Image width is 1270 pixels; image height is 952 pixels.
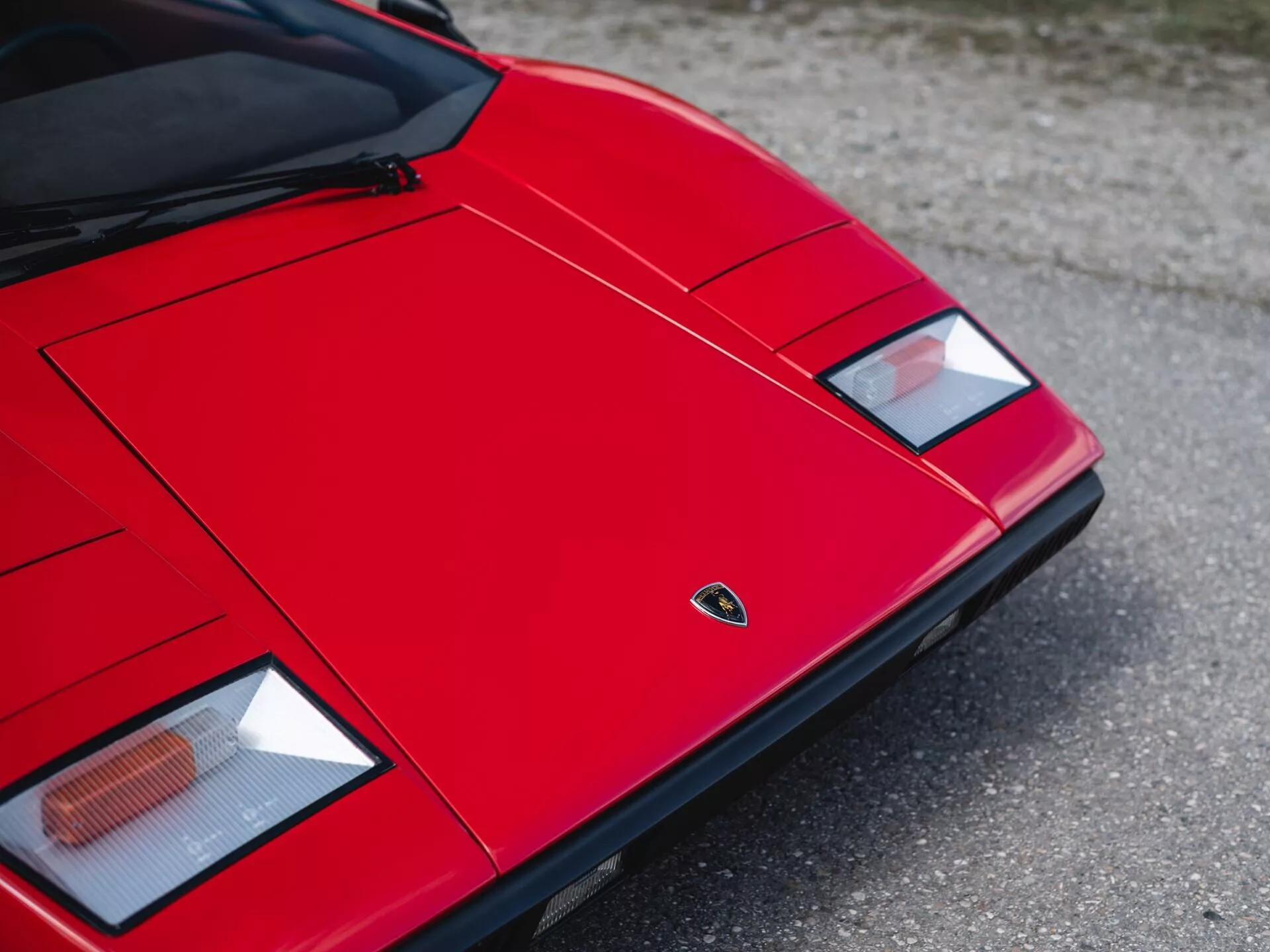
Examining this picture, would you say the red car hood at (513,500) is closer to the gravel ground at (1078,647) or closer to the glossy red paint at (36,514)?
Answer: the glossy red paint at (36,514)

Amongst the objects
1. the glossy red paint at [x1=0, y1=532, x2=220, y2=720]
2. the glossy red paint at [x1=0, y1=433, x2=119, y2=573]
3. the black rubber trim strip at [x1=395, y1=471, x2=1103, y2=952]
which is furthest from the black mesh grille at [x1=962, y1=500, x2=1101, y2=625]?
the glossy red paint at [x1=0, y1=433, x2=119, y2=573]

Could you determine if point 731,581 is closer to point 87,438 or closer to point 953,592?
point 953,592

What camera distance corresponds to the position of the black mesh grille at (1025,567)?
1860 millimetres

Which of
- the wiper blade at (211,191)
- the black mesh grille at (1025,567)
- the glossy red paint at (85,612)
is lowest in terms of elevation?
the black mesh grille at (1025,567)

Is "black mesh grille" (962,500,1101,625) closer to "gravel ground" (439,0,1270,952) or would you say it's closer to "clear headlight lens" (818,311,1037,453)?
"clear headlight lens" (818,311,1037,453)

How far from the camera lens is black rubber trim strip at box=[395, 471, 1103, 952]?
1.36 m

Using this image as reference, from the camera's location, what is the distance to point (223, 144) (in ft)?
6.95

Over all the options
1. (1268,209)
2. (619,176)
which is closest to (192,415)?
(619,176)

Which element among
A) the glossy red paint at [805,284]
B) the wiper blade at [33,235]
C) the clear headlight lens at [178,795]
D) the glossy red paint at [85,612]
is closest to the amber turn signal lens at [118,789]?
the clear headlight lens at [178,795]

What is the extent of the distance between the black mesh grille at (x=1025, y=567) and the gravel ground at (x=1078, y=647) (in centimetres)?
41

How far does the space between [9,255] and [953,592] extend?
1.41 metres

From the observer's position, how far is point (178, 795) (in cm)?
133

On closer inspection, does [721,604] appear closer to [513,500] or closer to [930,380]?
[513,500]

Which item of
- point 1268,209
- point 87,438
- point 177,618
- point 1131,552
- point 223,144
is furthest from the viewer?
point 1268,209
